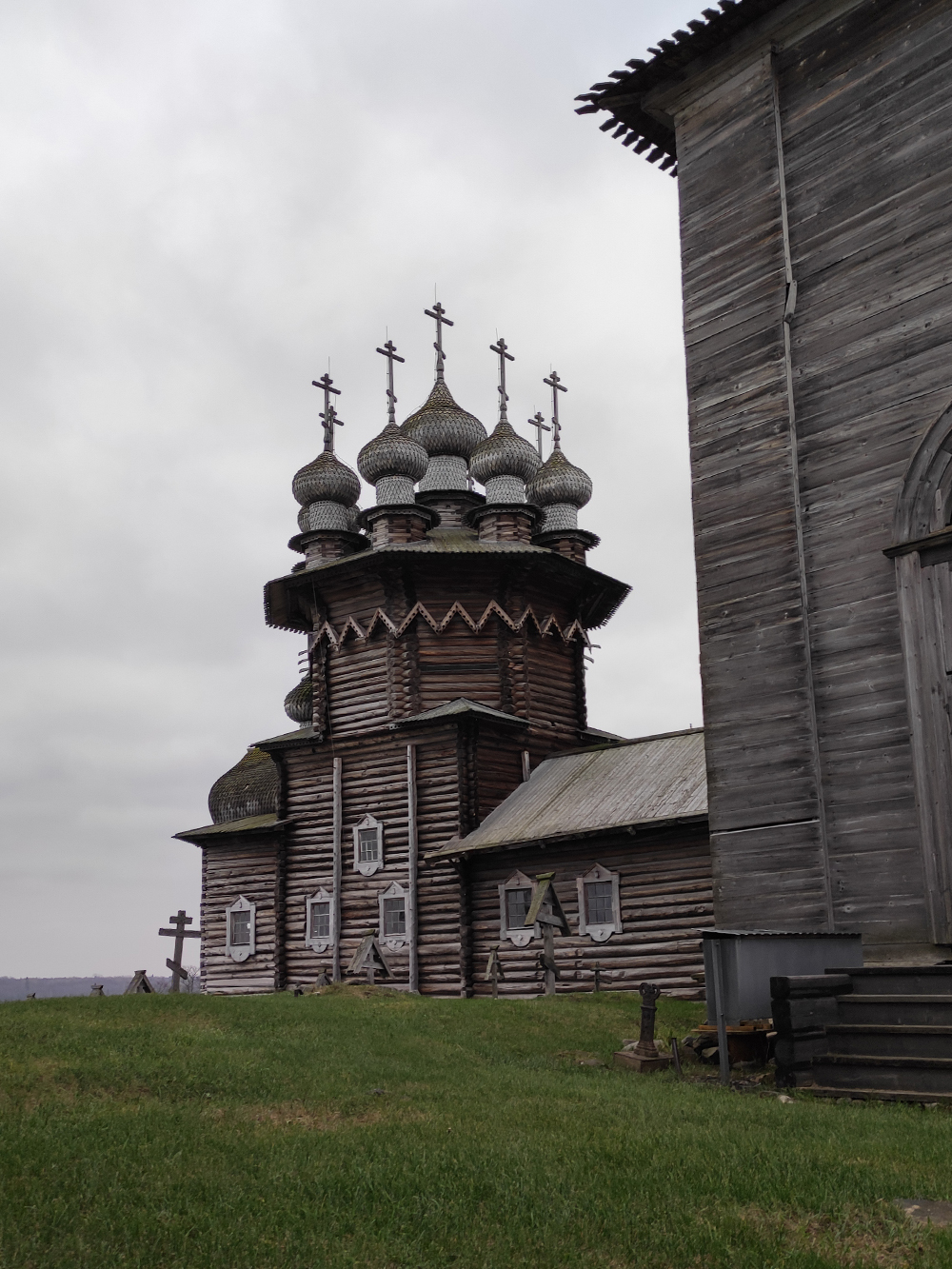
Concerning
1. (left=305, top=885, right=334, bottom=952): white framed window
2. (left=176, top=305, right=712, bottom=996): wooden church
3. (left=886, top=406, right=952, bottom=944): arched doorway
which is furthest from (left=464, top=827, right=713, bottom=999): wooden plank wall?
(left=886, top=406, right=952, bottom=944): arched doorway

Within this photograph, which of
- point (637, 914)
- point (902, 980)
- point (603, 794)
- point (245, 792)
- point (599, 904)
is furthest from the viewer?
point (245, 792)

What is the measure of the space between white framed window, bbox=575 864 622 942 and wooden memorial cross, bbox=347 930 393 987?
492 cm

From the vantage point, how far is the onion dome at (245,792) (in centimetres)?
3838

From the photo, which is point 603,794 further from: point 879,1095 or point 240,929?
point 879,1095

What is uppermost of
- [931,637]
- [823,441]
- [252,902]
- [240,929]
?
[823,441]

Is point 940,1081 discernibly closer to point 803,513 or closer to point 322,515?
point 803,513

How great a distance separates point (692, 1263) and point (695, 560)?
10.4 meters

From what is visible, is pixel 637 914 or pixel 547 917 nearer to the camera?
pixel 547 917

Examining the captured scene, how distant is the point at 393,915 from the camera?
29562 millimetres

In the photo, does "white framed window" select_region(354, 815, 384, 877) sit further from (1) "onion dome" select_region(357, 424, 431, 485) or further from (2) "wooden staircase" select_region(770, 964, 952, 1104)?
(2) "wooden staircase" select_region(770, 964, 952, 1104)

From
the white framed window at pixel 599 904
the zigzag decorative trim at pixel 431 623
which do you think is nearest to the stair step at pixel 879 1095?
the white framed window at pixel 599 904

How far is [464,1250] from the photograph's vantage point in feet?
18.1

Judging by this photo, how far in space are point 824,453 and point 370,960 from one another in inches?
708

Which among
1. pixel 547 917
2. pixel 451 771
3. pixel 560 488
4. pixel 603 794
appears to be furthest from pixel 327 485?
pixel 547 917
